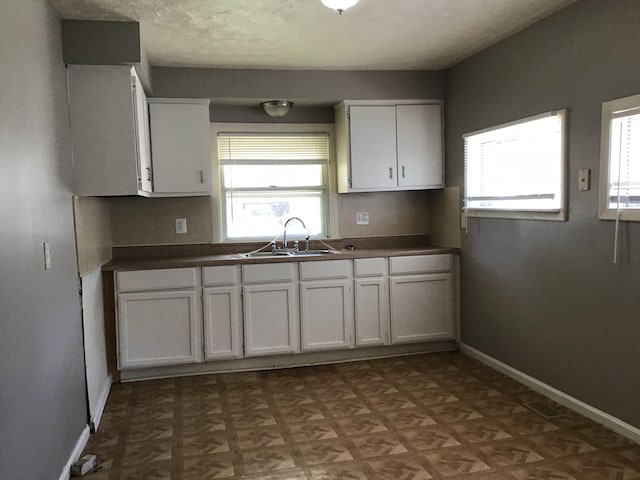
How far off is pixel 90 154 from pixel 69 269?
2.55 feet

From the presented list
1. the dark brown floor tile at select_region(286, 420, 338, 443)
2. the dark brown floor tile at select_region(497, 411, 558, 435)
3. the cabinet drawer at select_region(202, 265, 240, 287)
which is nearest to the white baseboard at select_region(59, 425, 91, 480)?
the dark brown floor tile at select_region(286, 420, 338, 443)

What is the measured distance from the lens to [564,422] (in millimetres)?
3000

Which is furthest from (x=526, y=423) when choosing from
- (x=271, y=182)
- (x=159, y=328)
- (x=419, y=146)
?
(x=271, y=182)

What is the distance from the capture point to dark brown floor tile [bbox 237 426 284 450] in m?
2.84

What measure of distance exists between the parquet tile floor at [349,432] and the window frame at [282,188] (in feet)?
4.18

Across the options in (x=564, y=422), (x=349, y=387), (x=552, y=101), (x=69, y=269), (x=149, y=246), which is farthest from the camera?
(x=149, y=246)

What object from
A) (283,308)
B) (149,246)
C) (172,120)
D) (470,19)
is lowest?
(283,308)

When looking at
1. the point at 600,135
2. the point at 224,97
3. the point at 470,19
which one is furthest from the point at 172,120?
the point at 600,135

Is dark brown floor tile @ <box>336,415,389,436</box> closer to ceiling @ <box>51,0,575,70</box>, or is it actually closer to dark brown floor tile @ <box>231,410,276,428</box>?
dark brown floor tile @ <box>231,410,276,428</box>

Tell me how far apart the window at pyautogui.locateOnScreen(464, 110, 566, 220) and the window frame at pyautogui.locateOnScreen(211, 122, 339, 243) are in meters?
1.18

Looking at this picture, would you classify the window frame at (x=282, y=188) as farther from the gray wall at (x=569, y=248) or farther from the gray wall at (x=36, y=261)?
the gray wall at (x=36, y=261)

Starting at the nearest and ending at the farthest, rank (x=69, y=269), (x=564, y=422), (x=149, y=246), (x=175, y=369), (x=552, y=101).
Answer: (x=69, y=269)
(x=564, y=422)
(x=552, y=101)
(x=175, y=369)
(x=149, y=246)

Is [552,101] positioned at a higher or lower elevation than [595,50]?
lower

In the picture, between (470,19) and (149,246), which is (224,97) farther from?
(470,19)
